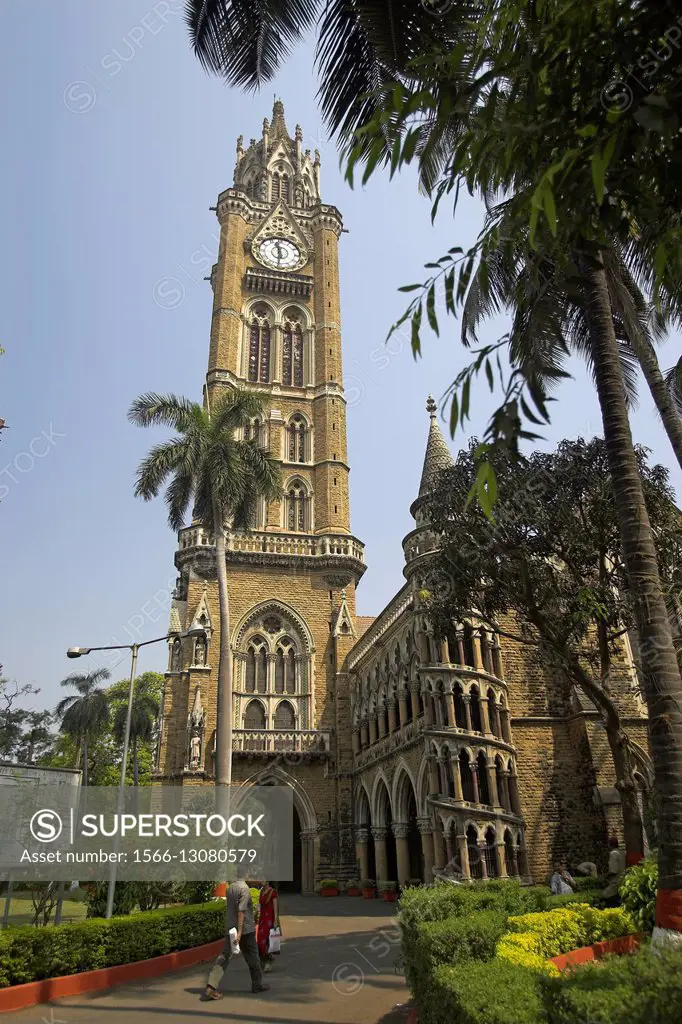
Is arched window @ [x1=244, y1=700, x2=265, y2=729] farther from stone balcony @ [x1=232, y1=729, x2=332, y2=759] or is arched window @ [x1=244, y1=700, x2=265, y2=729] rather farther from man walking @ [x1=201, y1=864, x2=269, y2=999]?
man walking @ [x1=201, y1=864, x2=269, y2=999]

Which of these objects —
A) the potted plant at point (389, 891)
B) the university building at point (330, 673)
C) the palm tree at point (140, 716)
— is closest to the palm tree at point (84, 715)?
the palm tree at point (140, 716)

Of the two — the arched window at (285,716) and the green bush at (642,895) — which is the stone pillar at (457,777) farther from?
the arched window at (285,716)

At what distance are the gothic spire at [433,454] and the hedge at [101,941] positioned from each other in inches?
599

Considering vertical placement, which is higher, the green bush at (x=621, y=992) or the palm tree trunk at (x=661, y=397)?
the palm tree trunk at (x=661, y=397)

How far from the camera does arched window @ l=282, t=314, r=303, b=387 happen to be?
1558 inches

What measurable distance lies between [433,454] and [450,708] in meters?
9.21

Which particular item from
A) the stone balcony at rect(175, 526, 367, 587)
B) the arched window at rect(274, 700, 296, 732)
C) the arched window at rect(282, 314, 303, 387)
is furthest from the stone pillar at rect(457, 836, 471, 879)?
the arched window at rect(282, 314, 303, 387)

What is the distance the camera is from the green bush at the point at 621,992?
359 cm

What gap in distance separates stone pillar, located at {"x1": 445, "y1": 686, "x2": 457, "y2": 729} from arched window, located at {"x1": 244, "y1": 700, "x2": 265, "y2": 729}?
12.6 meters

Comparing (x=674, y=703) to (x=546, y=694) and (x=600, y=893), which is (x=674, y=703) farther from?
(x=546, y=694)

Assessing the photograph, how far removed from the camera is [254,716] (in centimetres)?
3136

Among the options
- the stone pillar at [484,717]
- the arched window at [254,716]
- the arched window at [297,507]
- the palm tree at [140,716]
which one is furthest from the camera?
the palm tree at [140,716]

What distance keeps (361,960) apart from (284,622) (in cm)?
2088

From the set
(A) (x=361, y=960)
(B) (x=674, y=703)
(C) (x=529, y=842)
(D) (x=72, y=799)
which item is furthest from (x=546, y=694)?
(B) (x=674, y=703)
